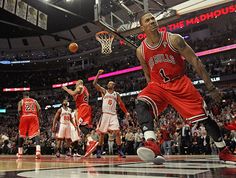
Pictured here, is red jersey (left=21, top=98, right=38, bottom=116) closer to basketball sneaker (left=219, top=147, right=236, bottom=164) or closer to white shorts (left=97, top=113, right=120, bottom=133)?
white shorts (left=97, top=113, right=120, bottom=133)

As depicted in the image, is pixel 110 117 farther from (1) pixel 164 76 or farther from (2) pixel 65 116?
(1) pixel 164 76

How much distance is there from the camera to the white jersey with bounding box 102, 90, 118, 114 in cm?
733

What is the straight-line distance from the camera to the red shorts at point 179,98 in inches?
128

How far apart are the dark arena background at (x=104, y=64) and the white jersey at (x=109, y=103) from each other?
57 cm

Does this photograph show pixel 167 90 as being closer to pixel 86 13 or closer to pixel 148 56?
pixel 148 56

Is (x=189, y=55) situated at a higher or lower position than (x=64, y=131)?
higher

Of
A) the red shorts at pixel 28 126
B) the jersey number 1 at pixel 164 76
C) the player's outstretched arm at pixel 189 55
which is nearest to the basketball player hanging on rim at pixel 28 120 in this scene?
the red shorts at pixel 28 126

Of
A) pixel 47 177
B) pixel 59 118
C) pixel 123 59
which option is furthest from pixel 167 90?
pixel 123 59

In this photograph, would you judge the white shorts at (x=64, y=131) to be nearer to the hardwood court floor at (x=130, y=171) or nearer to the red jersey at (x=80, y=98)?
the red jersey at (x=80, y=98)

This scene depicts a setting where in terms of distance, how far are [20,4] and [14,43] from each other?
22.0 meters

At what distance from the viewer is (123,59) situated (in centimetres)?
2959

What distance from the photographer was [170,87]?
3.45 m

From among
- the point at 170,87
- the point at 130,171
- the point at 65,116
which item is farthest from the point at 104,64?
the point at 130,171

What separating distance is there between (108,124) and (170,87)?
13.0 feet
